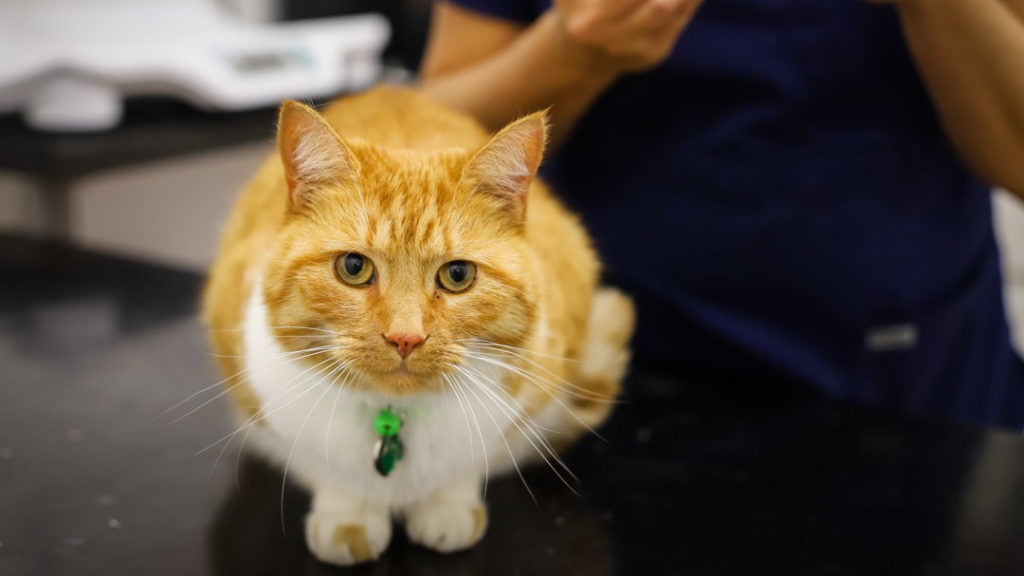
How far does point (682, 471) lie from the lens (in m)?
0.99

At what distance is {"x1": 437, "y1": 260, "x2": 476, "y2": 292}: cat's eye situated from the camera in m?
0.70

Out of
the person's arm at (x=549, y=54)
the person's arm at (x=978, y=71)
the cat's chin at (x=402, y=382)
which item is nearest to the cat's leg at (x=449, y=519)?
the cat's chin at (x=402, y=382)

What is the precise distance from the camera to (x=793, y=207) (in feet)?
4.06

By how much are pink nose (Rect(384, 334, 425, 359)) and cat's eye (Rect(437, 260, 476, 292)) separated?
6 centimetres

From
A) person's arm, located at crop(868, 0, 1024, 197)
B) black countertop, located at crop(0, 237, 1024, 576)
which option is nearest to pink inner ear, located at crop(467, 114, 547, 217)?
black countertop, located at crop(0, 237, 1024, 576)

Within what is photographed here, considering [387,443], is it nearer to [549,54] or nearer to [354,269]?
[354,269]

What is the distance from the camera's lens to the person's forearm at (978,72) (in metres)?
0.95

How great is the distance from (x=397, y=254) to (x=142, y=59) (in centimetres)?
141

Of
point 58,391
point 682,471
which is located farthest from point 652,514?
point 58,391

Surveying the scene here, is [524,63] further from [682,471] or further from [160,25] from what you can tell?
[160,25]

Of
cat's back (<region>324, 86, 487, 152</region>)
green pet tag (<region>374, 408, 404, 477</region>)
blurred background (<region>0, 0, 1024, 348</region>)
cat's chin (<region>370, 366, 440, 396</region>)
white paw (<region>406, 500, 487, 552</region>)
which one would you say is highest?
cat's back (<region>324, 86, 487, 152</region>)

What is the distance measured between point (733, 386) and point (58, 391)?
0.88 meters

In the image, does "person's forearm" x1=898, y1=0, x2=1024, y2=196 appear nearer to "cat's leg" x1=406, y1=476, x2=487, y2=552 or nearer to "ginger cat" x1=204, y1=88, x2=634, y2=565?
"ginger cat" x1=204, y1=88, x2=634, y2=565

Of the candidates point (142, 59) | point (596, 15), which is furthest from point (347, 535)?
point (142, 59)
